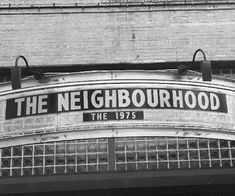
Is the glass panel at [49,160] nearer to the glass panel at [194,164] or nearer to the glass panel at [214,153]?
the glass panel at [194,164]

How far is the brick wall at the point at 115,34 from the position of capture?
13207 mm

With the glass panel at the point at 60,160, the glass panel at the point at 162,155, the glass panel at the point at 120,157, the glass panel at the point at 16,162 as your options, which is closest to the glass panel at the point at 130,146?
the glass panel at the point at 120,157

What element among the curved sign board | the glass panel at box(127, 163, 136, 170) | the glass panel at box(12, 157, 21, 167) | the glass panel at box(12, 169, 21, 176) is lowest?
the glass panel at box(12, 169, 21, 176)

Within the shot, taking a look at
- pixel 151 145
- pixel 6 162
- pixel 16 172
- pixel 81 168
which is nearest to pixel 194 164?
pixel 151 145

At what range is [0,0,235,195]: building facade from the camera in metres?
10.3

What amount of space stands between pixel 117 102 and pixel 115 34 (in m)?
3.51

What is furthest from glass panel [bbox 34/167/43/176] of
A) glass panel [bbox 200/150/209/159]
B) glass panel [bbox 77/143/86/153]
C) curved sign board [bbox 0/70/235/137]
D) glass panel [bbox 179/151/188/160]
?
glass panel [bbox 200/150/209/159]

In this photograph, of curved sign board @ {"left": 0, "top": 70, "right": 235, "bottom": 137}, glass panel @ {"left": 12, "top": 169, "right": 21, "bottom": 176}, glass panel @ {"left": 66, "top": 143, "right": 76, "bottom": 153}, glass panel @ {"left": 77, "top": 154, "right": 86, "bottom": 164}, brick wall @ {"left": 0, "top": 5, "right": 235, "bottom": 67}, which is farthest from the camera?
brick wall @ {"left": 0, "top": 5, "right": 235, "bottom": 67}

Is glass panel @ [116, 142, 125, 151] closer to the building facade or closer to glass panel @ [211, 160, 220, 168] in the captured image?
the building facade

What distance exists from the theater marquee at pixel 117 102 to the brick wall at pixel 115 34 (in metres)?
2.81

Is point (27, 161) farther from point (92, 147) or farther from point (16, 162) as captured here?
point (92, 147)

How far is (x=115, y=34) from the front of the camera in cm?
1341

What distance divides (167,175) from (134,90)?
1754 millimetres

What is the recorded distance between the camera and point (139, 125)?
10148 millimetres
